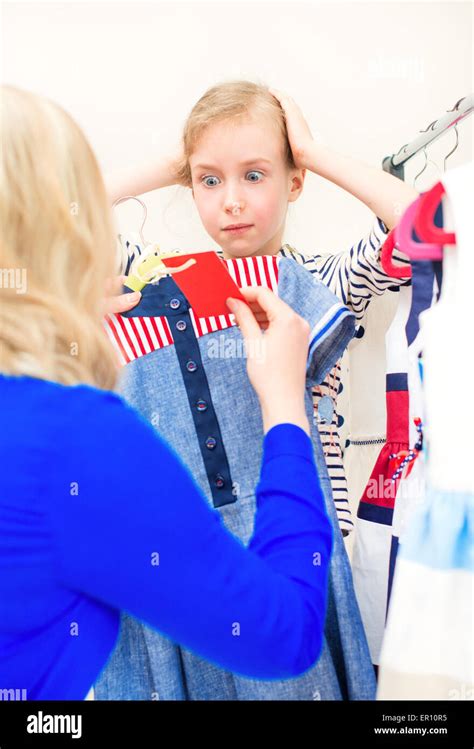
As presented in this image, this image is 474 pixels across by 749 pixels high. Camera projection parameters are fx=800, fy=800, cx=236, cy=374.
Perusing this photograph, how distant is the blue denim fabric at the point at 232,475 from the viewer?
940 mm

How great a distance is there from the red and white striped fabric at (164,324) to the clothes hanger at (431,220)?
30 centimetres

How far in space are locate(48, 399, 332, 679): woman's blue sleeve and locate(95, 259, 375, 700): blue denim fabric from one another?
27 centimetres

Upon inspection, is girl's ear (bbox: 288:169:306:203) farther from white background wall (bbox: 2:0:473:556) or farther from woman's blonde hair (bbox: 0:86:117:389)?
woman's blonde hair (bbox: 0:86:117:389)

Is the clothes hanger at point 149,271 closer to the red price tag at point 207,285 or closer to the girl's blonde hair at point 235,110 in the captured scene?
the red price tag at point 207,285

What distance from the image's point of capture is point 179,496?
0.65 metres

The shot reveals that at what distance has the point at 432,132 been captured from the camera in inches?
42.8

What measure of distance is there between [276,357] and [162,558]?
31cm

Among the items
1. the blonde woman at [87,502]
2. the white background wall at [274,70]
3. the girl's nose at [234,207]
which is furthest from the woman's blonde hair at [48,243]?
the white background wall at [274,70]

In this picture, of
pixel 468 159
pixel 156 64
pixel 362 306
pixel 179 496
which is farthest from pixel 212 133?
pixel 179 496

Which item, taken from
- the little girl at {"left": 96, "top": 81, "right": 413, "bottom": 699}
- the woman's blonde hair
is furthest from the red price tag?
the woman's blonde hair

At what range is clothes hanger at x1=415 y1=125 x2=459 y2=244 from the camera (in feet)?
2.45

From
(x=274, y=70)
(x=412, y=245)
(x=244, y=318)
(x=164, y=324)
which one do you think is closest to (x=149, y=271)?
(x=164, y=324)

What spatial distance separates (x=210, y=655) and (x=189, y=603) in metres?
0.08

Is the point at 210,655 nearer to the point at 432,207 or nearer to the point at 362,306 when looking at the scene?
the point at 432,207
